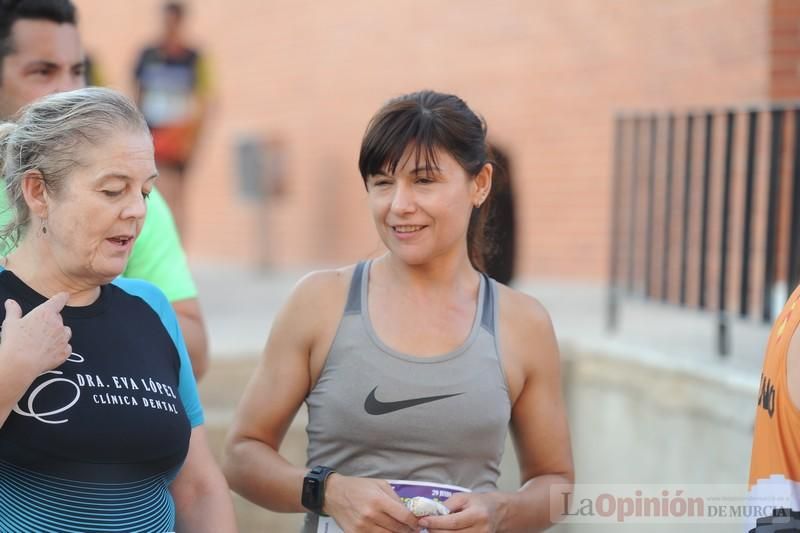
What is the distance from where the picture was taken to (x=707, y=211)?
213 inches

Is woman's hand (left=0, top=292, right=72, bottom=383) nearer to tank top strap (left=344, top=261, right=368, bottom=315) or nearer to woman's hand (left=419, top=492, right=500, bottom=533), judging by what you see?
tank top strap (left=344, top=261, right=368, bottom=315)

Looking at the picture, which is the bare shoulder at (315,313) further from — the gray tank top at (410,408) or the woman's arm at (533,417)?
the woman's arm at (533,417)

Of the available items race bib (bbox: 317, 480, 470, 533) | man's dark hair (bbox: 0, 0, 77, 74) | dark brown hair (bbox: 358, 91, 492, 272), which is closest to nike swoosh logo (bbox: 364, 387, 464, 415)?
race bib (bbox: 317, 480, 470, 533)

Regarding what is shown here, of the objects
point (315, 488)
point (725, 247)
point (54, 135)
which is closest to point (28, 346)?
point (54, 135)

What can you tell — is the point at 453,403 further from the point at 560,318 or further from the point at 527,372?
the point at 560,318

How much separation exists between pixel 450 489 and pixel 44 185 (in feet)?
3.84

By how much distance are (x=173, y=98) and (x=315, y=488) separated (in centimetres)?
654

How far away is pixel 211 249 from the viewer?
43.5 feet

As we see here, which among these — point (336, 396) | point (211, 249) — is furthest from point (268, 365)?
point (211, 249)

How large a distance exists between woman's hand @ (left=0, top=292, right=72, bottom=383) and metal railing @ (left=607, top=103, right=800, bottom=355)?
10.5 ft

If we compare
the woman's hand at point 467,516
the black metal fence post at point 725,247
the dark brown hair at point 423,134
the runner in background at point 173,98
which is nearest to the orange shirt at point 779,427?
the woman's hand at point 467,516

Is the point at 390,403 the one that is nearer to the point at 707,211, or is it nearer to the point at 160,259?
→ the point at 160,259

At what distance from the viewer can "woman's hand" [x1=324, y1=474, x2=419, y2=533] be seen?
266cm

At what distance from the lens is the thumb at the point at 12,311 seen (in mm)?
2344
